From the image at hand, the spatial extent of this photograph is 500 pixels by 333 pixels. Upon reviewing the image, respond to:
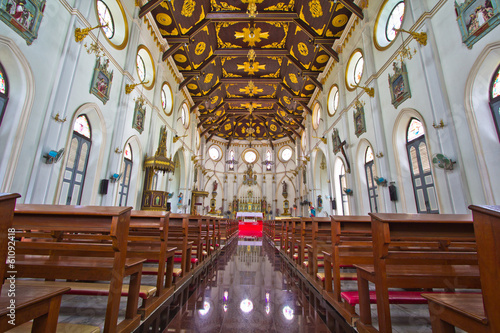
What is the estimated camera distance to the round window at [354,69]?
9.77 m

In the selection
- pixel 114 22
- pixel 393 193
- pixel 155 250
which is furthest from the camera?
pixel 114 22

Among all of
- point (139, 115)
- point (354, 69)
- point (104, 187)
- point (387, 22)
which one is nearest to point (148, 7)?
point (139, 115)

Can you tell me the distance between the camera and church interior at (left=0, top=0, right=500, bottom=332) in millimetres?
1723

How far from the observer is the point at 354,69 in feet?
33.7

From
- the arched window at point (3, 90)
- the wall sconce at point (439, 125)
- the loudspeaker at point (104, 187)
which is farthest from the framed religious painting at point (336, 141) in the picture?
the arched window at point (3, 90)

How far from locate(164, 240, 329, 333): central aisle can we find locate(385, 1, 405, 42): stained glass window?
794 centimetres

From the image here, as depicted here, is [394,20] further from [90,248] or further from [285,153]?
[285,153]

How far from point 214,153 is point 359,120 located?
57.4 ft

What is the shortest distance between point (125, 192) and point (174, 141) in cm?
442

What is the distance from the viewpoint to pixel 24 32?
4578mm

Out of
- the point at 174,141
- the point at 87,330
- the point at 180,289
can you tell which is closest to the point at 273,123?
the point at 174,141

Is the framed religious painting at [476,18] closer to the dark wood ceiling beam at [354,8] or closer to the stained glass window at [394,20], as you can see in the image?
the stained glass window at [394,20]

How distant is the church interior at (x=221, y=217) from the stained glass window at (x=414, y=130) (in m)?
0.06

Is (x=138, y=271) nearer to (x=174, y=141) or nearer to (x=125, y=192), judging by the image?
(x=125, y=192)
